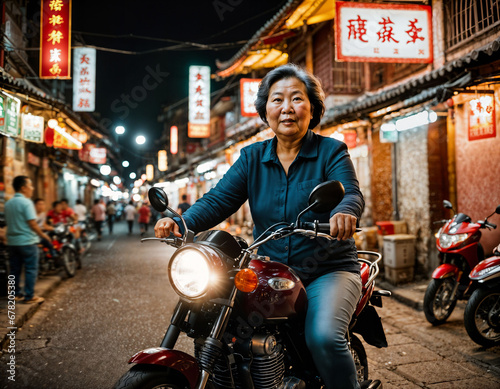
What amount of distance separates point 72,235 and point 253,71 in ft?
47.0

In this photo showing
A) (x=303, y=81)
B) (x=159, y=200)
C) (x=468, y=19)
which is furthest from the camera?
(x=468, y=19)

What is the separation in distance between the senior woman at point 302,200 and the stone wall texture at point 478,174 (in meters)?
6.22

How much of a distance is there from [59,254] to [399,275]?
795 centimetres

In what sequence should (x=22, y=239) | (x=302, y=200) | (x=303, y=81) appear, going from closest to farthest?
(x=302, y=200), (x=303, y=81), (x=22, y=239)

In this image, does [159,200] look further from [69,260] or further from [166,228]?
[69,260]

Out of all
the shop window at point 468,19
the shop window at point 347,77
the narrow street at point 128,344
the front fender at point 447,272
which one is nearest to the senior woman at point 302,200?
the narrow street at point 128,344

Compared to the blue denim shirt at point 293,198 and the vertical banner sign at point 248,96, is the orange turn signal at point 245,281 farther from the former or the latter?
the vertical banner sign at point 248,96

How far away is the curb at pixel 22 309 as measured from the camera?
17.2ft

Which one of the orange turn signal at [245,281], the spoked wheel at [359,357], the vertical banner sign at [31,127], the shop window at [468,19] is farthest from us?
the vertical banner sign at [31,127]

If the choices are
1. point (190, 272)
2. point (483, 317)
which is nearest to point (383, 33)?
point (483, 317)

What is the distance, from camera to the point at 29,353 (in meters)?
4.89

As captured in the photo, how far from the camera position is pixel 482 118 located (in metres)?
7.24

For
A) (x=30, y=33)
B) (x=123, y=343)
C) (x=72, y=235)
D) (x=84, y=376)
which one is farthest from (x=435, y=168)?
(x=30, y=33)

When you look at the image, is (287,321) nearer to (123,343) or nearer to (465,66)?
(123,343)
